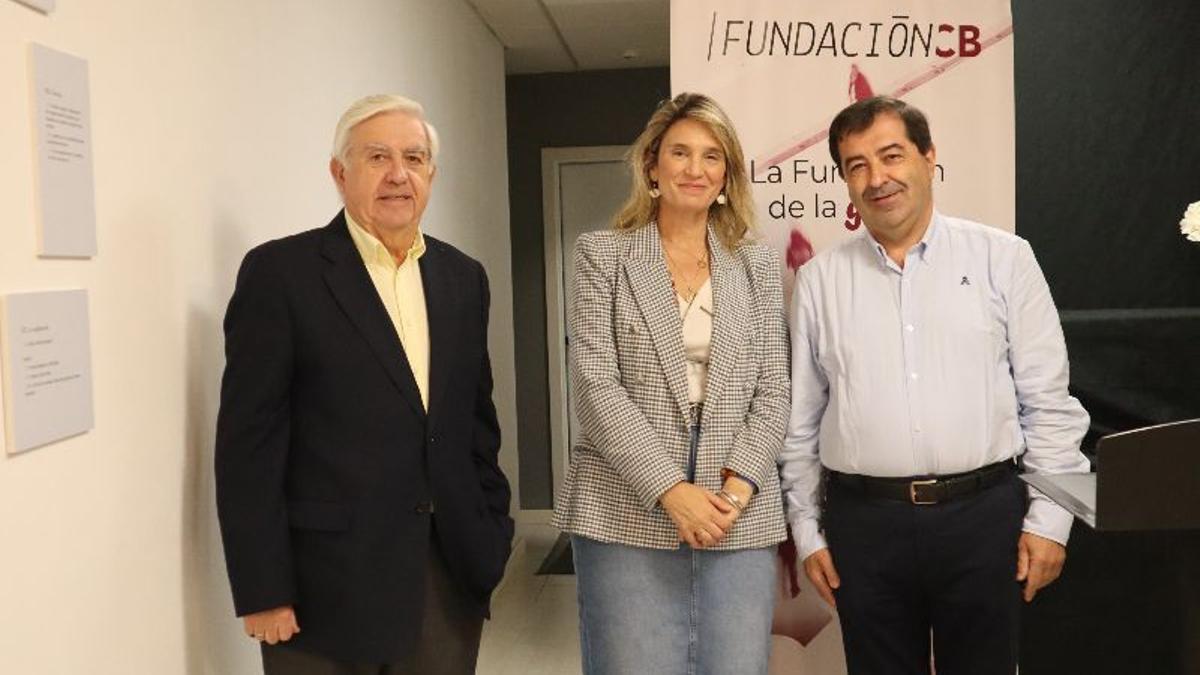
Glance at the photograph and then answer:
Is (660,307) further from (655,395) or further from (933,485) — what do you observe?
(933,485)

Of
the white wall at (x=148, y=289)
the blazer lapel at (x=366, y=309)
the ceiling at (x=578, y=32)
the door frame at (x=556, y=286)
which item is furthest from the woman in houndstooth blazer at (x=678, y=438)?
the door frame at (x=556, y=286)

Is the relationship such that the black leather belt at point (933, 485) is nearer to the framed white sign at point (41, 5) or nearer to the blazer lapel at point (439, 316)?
the blazer lapel at point (439, 316)

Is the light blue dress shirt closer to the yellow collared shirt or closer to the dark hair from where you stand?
the dark hair

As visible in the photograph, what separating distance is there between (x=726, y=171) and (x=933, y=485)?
75cm

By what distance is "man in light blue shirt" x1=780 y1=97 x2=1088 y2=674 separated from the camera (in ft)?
6.84

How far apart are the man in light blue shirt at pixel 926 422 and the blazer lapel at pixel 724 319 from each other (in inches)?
7.2

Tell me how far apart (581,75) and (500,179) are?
1.37 m

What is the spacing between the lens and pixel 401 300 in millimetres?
1971

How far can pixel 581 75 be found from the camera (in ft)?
21.9

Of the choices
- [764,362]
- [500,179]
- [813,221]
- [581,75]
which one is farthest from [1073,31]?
[581,75]

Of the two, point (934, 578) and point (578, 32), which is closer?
point (934, 578)

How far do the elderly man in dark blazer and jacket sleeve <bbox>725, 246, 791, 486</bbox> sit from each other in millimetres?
519

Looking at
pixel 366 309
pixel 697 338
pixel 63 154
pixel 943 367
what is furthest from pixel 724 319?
pixel 63 154

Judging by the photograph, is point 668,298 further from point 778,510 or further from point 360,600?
point 360,600
